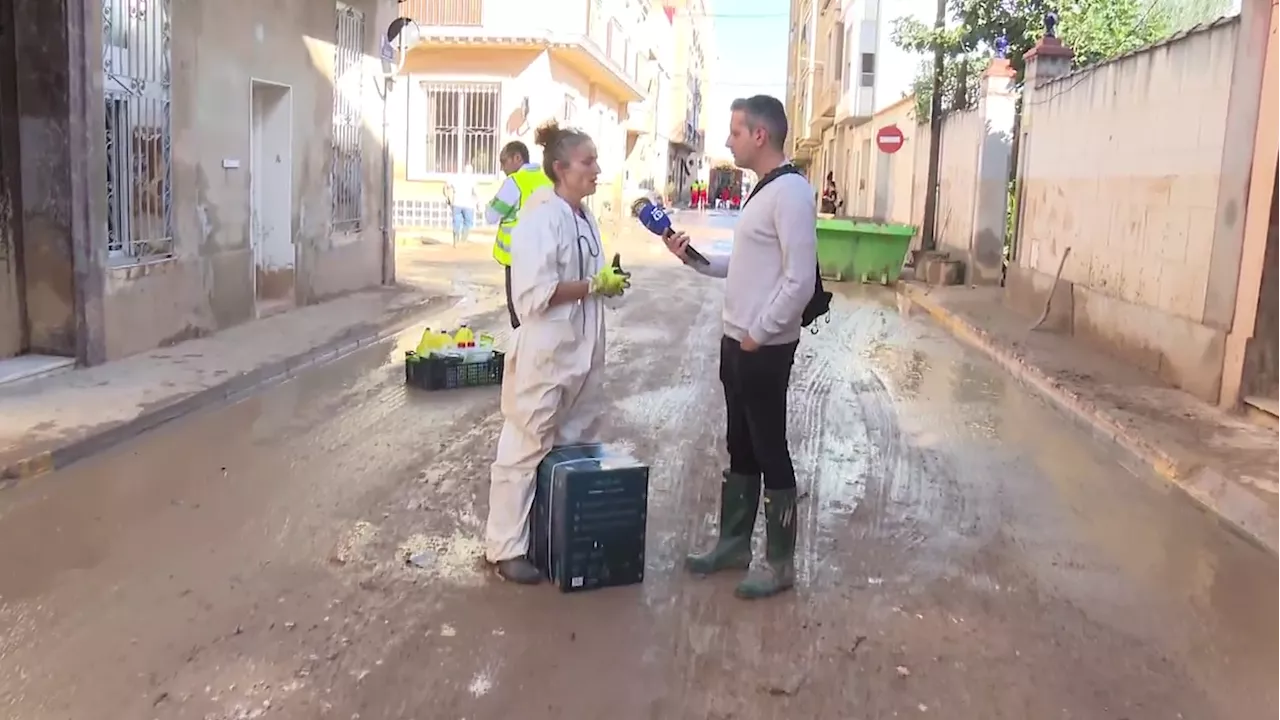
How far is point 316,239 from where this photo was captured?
1359 centimetres

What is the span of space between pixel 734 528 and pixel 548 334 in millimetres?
1211

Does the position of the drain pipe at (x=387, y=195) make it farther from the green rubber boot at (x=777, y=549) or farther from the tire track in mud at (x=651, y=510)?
the green rubber boot at (x=777, y=549)

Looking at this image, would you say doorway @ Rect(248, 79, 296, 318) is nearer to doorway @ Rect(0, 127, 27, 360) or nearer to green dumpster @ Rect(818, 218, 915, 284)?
doorway @ Rect(0, 127, 27, 360)

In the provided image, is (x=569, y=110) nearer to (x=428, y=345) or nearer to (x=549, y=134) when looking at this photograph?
(x=428, y=345)

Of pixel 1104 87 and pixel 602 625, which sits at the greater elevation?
pixel 1104 87

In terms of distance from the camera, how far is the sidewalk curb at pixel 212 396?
636 cm

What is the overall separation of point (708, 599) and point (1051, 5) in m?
16.1

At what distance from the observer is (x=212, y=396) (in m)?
8.42

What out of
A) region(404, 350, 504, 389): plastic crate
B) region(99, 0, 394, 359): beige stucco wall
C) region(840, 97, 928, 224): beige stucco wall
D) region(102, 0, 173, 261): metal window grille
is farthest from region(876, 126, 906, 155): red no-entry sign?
region(102, 0, 173, 261): metal window grille

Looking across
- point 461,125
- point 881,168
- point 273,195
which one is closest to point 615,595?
point 273,195

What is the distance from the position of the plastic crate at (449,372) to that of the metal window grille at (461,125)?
60.0ft

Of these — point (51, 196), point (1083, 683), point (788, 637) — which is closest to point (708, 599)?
point (788, 637)

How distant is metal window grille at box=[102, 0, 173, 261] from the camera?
29.8 feet

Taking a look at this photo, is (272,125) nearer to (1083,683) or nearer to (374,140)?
(374,140)
